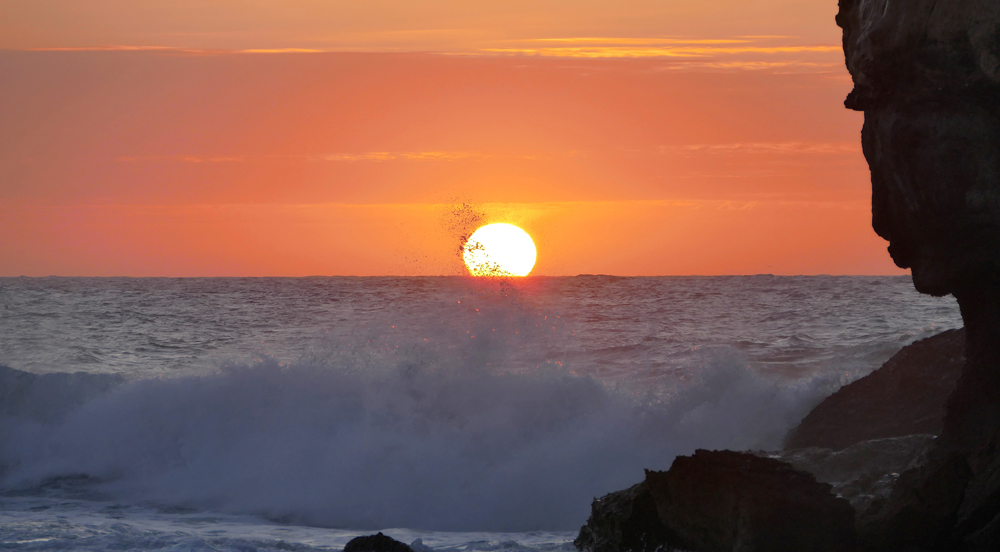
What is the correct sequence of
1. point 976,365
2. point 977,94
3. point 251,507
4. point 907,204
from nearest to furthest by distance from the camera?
point 977,94 → point 907,204 → point 976,365 → point 251,507

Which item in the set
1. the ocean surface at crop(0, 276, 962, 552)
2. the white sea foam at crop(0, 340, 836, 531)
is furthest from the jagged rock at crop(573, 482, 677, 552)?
the white sea foam at crop(0, 340, 836, 531)

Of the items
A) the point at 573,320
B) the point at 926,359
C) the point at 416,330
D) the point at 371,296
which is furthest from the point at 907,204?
the point at 371,296

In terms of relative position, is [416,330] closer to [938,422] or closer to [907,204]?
[938,422]

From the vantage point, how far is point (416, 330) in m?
16.7

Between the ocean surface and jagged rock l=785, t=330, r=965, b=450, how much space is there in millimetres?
932

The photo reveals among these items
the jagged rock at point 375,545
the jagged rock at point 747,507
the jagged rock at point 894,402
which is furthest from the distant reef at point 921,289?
the jagged rock at point 894,402

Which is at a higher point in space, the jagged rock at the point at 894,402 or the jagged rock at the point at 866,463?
the jagged rock at the point at 894,402

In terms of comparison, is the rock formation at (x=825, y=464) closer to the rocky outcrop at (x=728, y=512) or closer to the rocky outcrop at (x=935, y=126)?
the rocky outcrop at (x=728, y=512)

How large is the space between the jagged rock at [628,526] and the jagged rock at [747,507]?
0.19 metres

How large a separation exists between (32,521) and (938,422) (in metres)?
9.94

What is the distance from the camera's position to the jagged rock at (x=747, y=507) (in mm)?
5590

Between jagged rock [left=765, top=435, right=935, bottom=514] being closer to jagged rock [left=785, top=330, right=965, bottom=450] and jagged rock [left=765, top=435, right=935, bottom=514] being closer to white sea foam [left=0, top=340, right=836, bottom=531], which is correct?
jagged rock [left=785, top=330, right=965, bottom=450]

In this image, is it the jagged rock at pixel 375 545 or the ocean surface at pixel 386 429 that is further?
the ocean surface at pixel 386 429

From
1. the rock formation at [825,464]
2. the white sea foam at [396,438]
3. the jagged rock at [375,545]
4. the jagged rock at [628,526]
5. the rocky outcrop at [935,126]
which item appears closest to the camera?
the rocky outcrop at [935,126]
